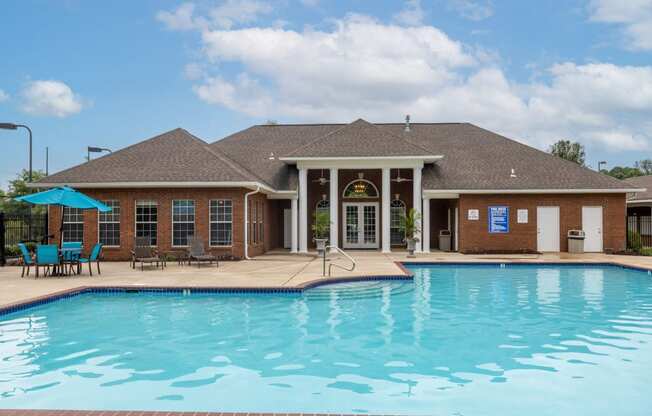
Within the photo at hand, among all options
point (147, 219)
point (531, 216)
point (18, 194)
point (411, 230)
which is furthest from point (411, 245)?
point (18, 194)

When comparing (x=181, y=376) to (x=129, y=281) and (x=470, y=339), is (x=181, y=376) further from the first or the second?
(x=129, y=281)

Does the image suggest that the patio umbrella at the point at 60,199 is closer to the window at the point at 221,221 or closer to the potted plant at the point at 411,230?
the window at the point at 221,221

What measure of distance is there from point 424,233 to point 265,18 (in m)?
11.4

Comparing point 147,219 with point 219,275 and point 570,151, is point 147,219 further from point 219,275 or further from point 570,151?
point 570,151

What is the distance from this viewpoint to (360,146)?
24.5m

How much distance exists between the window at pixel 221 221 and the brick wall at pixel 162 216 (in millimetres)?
174

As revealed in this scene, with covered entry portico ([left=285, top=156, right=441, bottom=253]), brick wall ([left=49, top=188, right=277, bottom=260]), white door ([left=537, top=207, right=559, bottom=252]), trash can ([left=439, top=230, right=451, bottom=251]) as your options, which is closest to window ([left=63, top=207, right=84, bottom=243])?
brick wall ([left=49, top=188, right=277, bottom=260])

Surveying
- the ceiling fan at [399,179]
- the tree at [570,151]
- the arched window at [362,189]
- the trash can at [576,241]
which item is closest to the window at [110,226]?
the arched window at [362,189]

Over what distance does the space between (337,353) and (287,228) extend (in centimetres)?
2175

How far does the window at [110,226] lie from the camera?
70.0ft

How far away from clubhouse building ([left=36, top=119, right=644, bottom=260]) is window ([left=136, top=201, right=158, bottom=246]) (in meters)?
0.04

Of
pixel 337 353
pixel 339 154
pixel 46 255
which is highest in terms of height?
pixel 339 154

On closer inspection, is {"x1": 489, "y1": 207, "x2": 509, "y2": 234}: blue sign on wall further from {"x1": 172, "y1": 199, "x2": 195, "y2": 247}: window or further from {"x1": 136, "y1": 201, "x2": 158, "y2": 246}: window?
{"x1": 136, "y1": 201, "x2": 158, "y2": 246}: window

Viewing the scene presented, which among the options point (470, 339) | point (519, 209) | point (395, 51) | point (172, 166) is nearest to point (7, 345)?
point (470, 339)
